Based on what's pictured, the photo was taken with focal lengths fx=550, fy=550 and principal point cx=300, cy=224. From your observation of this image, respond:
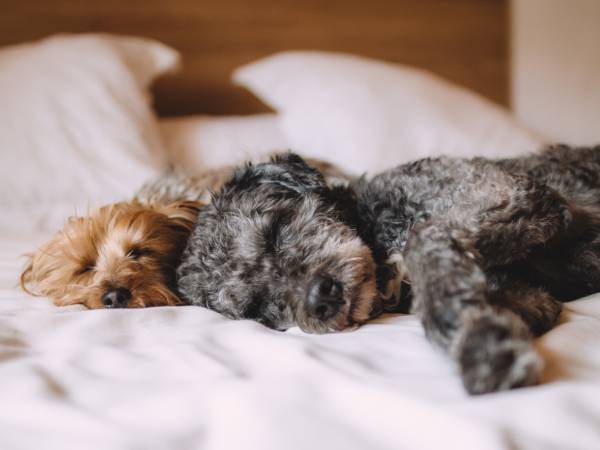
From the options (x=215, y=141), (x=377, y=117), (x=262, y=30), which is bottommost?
(x=215, y=141)

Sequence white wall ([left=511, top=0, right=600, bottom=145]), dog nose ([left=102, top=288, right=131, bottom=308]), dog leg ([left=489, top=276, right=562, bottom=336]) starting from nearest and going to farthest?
1. dog leg ([left=489, top=276, right=562, bottom=336])
2. dog nose ([left=102, top=288, right=131, bottom=308])
3. white wall ([left=511, top=0, right=600, bottom=145])

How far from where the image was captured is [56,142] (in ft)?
9.05

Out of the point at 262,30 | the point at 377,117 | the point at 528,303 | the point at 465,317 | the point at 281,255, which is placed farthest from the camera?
the point at 262,30

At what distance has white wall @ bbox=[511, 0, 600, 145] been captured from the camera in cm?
398

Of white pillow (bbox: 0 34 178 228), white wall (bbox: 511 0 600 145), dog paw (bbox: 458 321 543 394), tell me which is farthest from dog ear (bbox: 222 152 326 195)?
white wall (bbox: 511 0 600 145)

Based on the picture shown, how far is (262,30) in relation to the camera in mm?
3893

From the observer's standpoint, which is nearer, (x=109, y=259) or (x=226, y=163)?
(x=109, y=259)

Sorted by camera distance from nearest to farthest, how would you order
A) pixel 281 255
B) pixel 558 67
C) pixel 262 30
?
pixel 281 255
pixel 262 30
pixel 558 67

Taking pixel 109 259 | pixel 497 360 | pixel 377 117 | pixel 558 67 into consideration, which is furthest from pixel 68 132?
pixel 558 67

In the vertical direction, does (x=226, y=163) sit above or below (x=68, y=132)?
below

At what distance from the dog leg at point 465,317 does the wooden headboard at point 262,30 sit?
274 centimetres

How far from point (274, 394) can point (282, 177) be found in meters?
0.99

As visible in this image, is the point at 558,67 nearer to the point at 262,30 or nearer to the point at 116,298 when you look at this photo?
the point at 262,30

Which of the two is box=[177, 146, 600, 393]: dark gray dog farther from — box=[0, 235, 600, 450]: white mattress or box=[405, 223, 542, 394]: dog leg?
box=[0, 235, 600, 450]: white mattress
